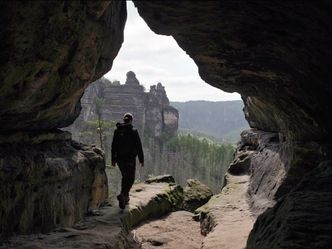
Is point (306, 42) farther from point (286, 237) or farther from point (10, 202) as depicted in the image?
point (10, 202)

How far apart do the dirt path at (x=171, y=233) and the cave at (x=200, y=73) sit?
2394mm

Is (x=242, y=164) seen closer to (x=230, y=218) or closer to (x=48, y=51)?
(x=230, y=218)

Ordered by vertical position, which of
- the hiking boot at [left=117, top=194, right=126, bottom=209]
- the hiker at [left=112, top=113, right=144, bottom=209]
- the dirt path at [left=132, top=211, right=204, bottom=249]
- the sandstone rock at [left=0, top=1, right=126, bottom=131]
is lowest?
the dirt path at [left=132, top=211, right=204, bottom=249]

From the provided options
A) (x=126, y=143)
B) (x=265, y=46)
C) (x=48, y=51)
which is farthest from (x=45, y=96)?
(x=265, y=46)

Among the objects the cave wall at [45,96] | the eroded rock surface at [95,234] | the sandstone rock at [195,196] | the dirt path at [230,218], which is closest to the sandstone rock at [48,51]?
the cave wall at [45,96]

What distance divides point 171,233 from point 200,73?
6139 millimetres

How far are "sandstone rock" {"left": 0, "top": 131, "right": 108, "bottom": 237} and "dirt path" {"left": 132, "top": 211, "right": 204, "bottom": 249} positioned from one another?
2283 mm

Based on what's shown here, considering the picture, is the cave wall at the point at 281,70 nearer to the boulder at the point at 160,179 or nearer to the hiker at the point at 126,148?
the hiker at the point at 126,148

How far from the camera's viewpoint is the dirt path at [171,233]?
12775 millimetres

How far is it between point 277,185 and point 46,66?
30.1 feet

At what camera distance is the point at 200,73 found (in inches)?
558

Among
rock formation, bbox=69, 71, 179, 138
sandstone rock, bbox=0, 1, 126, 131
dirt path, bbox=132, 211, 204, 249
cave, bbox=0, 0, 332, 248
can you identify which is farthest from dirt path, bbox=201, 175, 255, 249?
rock formation, bbox=69, 71, 179, 138

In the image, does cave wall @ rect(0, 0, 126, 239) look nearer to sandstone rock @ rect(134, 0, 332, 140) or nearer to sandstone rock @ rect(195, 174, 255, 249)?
sandstone rock @ rect(134, 0, 332, 140)

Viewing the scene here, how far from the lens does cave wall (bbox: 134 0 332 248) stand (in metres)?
7.18
